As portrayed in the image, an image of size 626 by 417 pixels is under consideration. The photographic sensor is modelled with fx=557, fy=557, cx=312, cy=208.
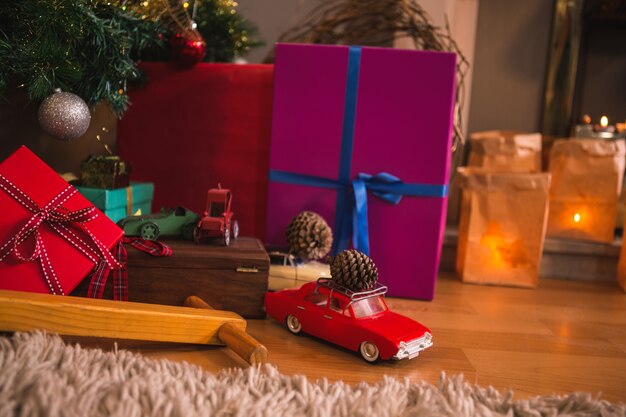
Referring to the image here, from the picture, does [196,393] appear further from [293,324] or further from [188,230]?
[188,230]

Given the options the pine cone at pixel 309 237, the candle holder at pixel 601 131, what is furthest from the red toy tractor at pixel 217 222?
the candle holder at pixel 601 131

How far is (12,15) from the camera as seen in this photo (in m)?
1.06

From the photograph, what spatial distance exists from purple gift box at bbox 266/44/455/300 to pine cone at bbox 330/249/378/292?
27 cm

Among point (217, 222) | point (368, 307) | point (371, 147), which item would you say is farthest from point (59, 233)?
point (371, 147)

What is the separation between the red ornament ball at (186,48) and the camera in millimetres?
1306

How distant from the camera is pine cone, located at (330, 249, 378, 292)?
0.92m

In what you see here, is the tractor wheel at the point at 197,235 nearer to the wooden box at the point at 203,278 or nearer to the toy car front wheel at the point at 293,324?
the wooden box at the point at 203,278

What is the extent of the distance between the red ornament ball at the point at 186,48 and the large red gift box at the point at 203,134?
43 mm

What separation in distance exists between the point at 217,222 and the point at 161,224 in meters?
0.12

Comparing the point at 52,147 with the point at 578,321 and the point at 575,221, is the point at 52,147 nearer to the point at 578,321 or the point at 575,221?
the point at 578,321

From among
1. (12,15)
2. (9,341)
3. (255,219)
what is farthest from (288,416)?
(12,15)

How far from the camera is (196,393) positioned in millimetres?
680

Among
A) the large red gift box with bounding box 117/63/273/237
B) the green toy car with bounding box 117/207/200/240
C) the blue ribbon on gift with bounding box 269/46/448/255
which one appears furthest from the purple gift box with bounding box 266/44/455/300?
the green toy car with bounding box 117/207/200/240

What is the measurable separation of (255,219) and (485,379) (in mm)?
709
